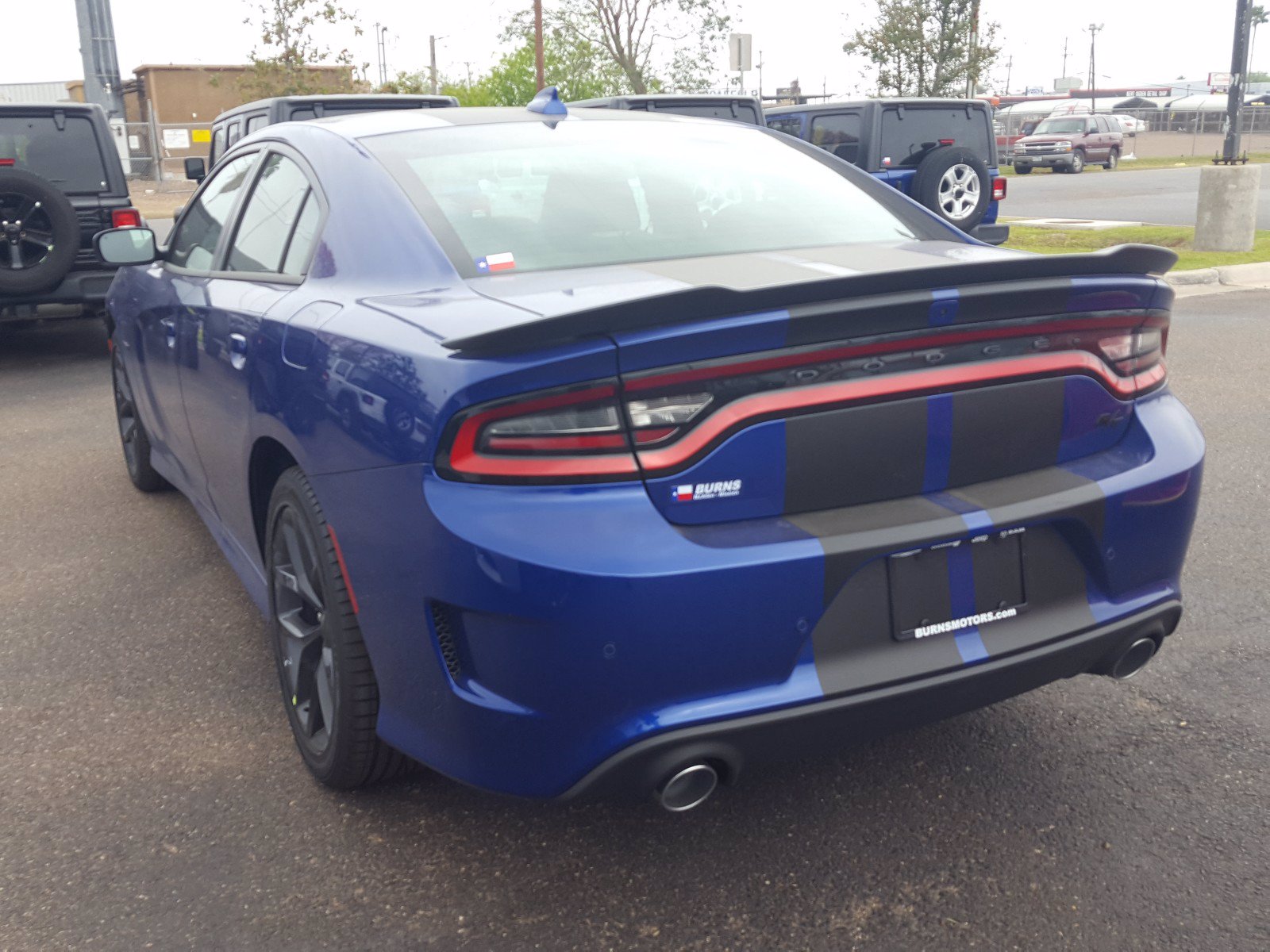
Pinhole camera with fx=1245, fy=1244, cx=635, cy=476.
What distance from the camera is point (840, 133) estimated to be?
46.5 feet

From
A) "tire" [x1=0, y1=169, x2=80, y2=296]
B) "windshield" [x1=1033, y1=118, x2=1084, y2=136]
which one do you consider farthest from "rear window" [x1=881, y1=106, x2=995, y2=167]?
"windshield" [x1=1033, y1=118, x2=1084, y2=136]

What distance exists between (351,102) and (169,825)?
9471 millimetres

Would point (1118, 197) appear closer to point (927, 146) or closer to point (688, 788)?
point (927, 146)

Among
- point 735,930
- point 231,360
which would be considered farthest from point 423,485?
point 231,360

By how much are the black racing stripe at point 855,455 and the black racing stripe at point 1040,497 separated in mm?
147

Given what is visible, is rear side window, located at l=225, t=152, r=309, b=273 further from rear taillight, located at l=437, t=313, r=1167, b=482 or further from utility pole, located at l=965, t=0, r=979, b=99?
utility pole, located at l=965, t=0, r=979, b=99

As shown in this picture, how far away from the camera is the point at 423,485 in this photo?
7.35ft

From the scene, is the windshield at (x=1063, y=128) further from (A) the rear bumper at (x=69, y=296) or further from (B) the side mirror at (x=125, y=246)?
(B) the side mirror at (x=125, y=246)

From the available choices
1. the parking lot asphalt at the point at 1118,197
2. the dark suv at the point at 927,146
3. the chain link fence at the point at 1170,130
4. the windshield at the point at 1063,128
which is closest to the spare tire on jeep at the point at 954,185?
the dark suv at the point at 927,146

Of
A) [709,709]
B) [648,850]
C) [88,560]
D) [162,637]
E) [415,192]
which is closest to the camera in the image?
[709,709]

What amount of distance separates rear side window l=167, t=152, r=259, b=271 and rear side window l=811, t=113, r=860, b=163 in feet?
34.2

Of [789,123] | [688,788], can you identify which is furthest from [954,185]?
[688,788]

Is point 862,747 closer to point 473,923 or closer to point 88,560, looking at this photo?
point 473,923

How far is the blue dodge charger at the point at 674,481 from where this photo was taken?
Result: 217 cm
